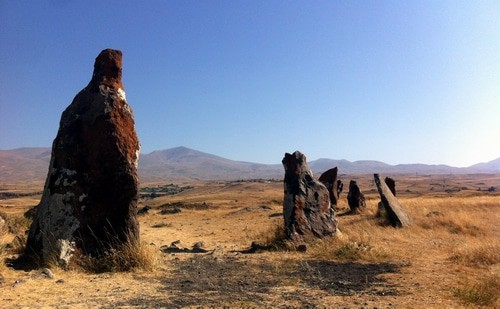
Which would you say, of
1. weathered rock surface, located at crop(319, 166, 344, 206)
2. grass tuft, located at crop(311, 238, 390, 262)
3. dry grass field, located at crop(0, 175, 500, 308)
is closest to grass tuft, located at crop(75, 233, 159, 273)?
dry grass field, located at crop(0, 175, 500, 308)

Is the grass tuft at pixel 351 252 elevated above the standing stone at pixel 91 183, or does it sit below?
below

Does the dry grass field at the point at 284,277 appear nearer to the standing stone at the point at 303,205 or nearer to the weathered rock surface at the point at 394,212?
the standing stone at the point at 303,205

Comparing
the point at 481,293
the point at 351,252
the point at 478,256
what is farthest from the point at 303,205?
the point at 481,293

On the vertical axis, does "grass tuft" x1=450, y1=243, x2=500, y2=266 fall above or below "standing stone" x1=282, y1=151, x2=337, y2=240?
below

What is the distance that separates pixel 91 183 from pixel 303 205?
5.73 m

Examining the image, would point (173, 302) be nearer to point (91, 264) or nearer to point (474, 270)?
point (91, 264)

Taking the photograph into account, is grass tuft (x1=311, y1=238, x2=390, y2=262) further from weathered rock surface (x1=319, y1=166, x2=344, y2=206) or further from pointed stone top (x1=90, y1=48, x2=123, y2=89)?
weathered rock surface (x1=319, y1=166, x2=344, y2=206)

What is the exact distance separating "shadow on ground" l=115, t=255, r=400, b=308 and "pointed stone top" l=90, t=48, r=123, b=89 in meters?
4.28

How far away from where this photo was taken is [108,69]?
30.4 feet

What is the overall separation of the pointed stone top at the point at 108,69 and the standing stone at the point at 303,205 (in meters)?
5.42

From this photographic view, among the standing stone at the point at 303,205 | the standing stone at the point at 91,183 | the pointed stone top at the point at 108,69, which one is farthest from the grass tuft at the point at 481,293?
the pointed stone top at the point at 108,69

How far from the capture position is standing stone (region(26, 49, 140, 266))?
799 centimetres

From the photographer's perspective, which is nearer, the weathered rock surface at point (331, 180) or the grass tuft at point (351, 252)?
the grass tuft at point (351, 252)

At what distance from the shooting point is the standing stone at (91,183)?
315 inches
